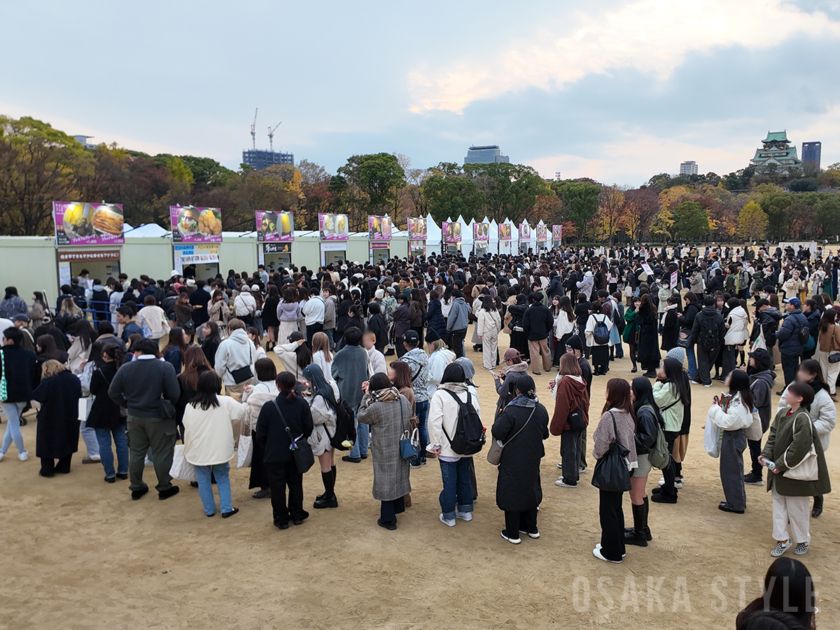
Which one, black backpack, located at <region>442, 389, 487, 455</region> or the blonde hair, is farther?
the blonde hair

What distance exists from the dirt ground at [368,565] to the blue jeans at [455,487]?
19 centimetres

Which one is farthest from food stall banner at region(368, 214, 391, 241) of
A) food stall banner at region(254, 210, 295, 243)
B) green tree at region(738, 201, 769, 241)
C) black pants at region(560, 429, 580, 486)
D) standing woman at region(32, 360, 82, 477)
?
green tree at region(738, 201, 769, 241)

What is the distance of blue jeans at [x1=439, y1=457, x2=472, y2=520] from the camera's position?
5.01 metres

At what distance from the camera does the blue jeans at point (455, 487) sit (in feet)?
16.4

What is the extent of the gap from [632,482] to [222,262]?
17.3 metres

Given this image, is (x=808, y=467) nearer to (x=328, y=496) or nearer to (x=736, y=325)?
(x=328, y=496)

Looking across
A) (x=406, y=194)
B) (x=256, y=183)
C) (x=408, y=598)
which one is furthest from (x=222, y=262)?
(x=406, y=194)

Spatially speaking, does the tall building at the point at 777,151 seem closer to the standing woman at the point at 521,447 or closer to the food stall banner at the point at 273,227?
the food stall banner at the point at 273,227

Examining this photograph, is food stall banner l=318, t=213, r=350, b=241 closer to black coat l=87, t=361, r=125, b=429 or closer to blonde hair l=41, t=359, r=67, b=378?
blonde hair l=41, t=359, r=67, b=378

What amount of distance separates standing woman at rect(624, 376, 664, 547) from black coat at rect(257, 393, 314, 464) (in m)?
2.83

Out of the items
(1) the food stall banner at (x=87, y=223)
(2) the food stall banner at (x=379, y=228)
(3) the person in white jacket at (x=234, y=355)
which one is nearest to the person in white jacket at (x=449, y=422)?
(3) the person in white jacket at (x=234, y=355)

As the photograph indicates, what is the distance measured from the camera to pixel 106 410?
19.8ft

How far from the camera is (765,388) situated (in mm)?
5777

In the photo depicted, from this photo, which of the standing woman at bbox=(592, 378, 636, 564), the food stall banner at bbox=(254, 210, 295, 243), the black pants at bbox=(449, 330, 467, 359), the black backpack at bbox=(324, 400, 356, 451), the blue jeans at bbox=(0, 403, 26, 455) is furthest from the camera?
the food stall banner at bbox=(254, 210, 295, 243)
